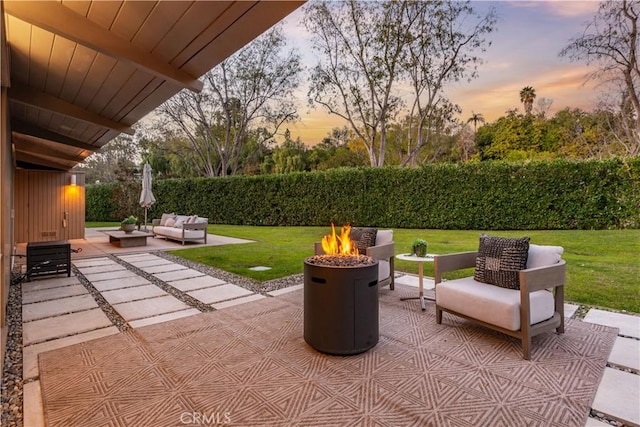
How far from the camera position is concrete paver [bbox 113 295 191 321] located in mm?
3945

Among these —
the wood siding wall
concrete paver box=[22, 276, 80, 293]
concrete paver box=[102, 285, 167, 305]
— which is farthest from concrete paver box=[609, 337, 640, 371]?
the wood siding wall

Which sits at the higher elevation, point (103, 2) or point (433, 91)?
point (433, 91)

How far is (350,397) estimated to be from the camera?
2.23 meters

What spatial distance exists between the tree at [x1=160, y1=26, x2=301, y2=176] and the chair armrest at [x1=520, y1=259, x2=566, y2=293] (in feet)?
56.1

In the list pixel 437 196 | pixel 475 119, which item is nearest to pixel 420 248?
pixel 437 196

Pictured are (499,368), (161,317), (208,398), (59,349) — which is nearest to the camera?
(208,398)

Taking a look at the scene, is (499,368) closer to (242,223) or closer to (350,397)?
(350,397)

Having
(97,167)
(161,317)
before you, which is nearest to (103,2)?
(161,317)

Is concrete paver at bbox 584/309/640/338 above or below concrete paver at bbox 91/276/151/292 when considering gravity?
below

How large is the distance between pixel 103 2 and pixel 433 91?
14823 mm

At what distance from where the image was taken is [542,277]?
2.93m

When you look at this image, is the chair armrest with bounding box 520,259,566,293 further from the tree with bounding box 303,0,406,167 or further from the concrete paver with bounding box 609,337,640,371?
the tree with bounding box 303,0,406,167

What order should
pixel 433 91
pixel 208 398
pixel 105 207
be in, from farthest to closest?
pixel 105 207, pixel 433 91, pixel 208 398

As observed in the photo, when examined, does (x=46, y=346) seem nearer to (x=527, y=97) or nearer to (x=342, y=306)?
(x=342, y=306)
